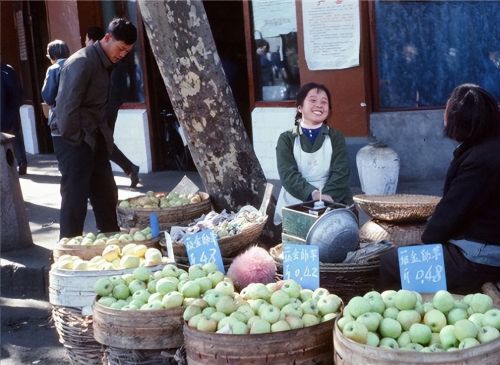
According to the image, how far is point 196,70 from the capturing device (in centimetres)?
496

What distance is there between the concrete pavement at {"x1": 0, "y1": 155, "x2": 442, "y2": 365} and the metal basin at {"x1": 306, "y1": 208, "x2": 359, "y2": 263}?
6.16 feet

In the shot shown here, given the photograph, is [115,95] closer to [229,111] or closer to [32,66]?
[229,111]

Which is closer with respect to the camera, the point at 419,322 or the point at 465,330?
the point at 465,330

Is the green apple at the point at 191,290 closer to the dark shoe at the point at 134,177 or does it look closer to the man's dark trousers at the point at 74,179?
the man's dark trousers at the point at 74,179

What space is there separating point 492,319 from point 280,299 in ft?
2.68

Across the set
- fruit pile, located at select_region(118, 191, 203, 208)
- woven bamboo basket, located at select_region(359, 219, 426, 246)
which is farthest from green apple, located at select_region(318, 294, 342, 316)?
fruit pile, located at select_region(118, 191, 203, 208)

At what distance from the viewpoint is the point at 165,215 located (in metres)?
4.70

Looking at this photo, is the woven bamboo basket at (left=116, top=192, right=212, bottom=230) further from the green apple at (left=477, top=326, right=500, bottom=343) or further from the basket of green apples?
the green apple at (left=477, top=326, right=500, bottom=343)

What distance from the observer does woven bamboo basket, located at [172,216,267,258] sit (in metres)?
4.05

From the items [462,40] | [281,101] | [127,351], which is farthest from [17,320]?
[462,40]

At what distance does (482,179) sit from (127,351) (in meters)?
1.85

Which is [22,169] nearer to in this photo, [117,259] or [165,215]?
[165,215]

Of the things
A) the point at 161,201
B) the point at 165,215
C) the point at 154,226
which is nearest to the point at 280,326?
the point at 154,226

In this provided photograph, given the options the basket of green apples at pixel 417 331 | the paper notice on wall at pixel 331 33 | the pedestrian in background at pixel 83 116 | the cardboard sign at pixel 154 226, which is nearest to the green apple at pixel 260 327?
the basket of green apples at pixel 417 331
